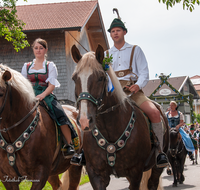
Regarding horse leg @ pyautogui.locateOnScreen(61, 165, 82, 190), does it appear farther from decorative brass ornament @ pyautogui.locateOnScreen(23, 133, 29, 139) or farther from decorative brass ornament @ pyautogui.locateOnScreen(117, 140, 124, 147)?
decorative brass ornament @ pyautogui.locateOnScreen(117, 140, 124, 147)

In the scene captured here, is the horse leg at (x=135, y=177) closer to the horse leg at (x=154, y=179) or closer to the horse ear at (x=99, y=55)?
the horse leg at (x=154, y=179)

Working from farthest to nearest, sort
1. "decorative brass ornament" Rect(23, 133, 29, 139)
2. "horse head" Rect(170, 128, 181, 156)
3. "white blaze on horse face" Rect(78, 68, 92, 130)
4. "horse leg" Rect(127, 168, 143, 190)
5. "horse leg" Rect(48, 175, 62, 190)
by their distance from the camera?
1. "horse head" Rect(170, 128, 181, 156)
2. "horse leg" Rect(48, 175, 62, 190)
3. "decorative brass ornament" Rect(23, 133, 29, 139)
4. "horse leg" Rect(127, 168, 143, 190)
5. "white blaze on horse face" Rect(78, 68, 92, 130)

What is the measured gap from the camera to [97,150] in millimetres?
3965

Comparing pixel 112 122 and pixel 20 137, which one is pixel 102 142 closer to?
pixel 112 122

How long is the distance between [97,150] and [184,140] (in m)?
7.80

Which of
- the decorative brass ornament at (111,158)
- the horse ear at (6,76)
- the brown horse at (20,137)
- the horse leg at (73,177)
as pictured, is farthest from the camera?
the horse leg at (73,177)

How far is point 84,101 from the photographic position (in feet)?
11.0

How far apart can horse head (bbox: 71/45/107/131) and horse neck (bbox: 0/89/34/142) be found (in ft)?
4.11

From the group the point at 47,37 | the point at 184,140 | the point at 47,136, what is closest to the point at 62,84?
the point at 47,37

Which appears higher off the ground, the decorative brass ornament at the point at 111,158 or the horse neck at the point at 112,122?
the horse neck at the point at 112,122

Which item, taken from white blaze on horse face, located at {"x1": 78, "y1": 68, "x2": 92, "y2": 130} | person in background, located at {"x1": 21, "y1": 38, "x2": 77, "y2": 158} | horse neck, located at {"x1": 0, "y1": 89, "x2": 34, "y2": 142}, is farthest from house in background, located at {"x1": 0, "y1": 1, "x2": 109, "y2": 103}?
white blaze on horse face, located at {"x1": 78, "y1": 68, "x2": 92, "y2": 130}

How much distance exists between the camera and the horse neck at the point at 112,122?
396 centimetres

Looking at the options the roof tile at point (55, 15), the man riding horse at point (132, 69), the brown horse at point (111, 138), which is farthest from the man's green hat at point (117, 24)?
the roof tile at point (55, 15)

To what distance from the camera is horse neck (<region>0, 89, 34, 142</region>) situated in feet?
14.1
